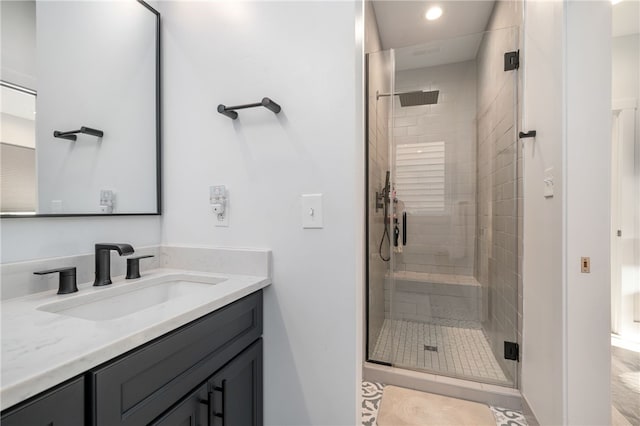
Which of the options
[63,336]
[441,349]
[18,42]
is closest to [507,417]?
[441,349]

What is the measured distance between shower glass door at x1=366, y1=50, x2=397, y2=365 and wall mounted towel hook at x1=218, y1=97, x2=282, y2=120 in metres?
0.99

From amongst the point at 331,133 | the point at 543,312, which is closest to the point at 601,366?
the point at 543,312

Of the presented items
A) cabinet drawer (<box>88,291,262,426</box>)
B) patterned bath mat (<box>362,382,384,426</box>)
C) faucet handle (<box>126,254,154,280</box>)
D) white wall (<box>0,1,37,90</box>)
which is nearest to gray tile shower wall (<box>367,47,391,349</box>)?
patterned bath mat (<box>362,382,384,426</box>)

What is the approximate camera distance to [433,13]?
2.30 metres

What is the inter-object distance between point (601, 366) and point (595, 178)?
2.48ft

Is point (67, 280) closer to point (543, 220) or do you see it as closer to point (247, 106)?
point (247, 106)

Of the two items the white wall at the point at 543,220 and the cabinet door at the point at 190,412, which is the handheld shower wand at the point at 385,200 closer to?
the white wall at the point at 543,220

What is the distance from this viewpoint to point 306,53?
1.11 meters

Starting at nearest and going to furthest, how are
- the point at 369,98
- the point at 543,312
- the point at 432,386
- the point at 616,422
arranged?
1. the point at 543,312
2. the point at 616,422
3. the point at 432,386
4. the point at 369,98

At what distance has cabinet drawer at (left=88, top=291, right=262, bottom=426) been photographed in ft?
1.88

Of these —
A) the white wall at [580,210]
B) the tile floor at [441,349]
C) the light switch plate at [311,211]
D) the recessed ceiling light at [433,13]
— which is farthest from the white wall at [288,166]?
the recessed ceiling light at [433,13]

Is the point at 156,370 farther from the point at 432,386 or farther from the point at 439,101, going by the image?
the point at 439,101

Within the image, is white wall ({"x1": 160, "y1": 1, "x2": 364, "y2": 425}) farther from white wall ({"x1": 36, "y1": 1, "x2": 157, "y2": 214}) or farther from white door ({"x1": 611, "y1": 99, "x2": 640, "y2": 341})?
white door ({"x1": 611, "y1": 99, "x2": 640, "y2": 341})

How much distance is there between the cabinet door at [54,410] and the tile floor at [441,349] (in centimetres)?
185
